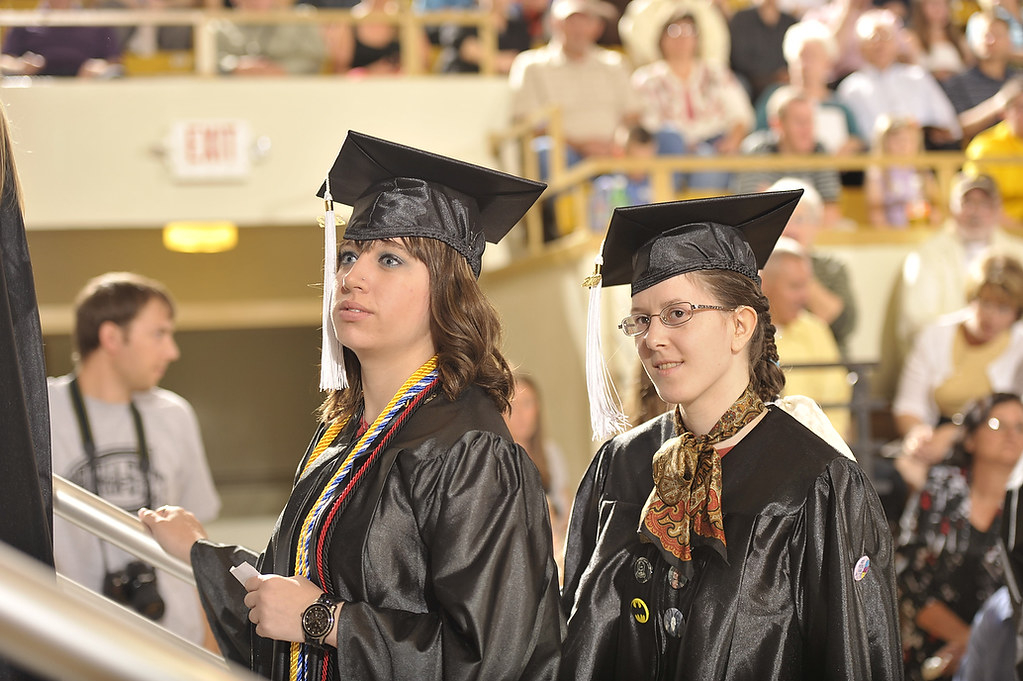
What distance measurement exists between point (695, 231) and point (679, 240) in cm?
3

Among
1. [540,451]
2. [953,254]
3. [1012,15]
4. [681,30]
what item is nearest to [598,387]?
[540,451]

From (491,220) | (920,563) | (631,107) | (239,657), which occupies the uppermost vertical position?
(631,107)

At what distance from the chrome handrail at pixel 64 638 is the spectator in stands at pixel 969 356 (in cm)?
485

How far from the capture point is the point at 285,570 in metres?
1.89

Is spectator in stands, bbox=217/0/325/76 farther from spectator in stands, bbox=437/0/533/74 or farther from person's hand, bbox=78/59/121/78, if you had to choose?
spectator in stands, bbox=437/0/533/74

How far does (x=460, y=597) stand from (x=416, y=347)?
440 millimetres

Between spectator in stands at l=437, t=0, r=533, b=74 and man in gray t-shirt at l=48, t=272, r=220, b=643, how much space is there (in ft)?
16.4

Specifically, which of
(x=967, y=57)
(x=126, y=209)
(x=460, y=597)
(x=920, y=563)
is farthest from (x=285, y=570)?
(x=967, y=57)

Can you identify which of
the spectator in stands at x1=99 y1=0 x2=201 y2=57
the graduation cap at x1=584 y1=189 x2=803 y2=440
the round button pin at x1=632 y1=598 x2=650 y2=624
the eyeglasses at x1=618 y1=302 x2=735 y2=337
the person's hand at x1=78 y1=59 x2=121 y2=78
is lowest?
the round button pin at x1=632 y1=598 x2=650 y2=624

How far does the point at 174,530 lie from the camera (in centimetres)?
212

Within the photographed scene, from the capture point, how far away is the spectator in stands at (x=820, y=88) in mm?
7250

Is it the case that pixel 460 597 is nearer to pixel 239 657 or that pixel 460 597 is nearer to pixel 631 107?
pixel 239 657

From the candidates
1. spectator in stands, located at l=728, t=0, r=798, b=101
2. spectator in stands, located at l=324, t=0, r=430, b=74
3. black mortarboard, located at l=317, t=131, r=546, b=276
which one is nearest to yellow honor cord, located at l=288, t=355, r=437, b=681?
black mortarboard, located at l=317, t=131, r=546, b=276

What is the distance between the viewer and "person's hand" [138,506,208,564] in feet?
6.92
